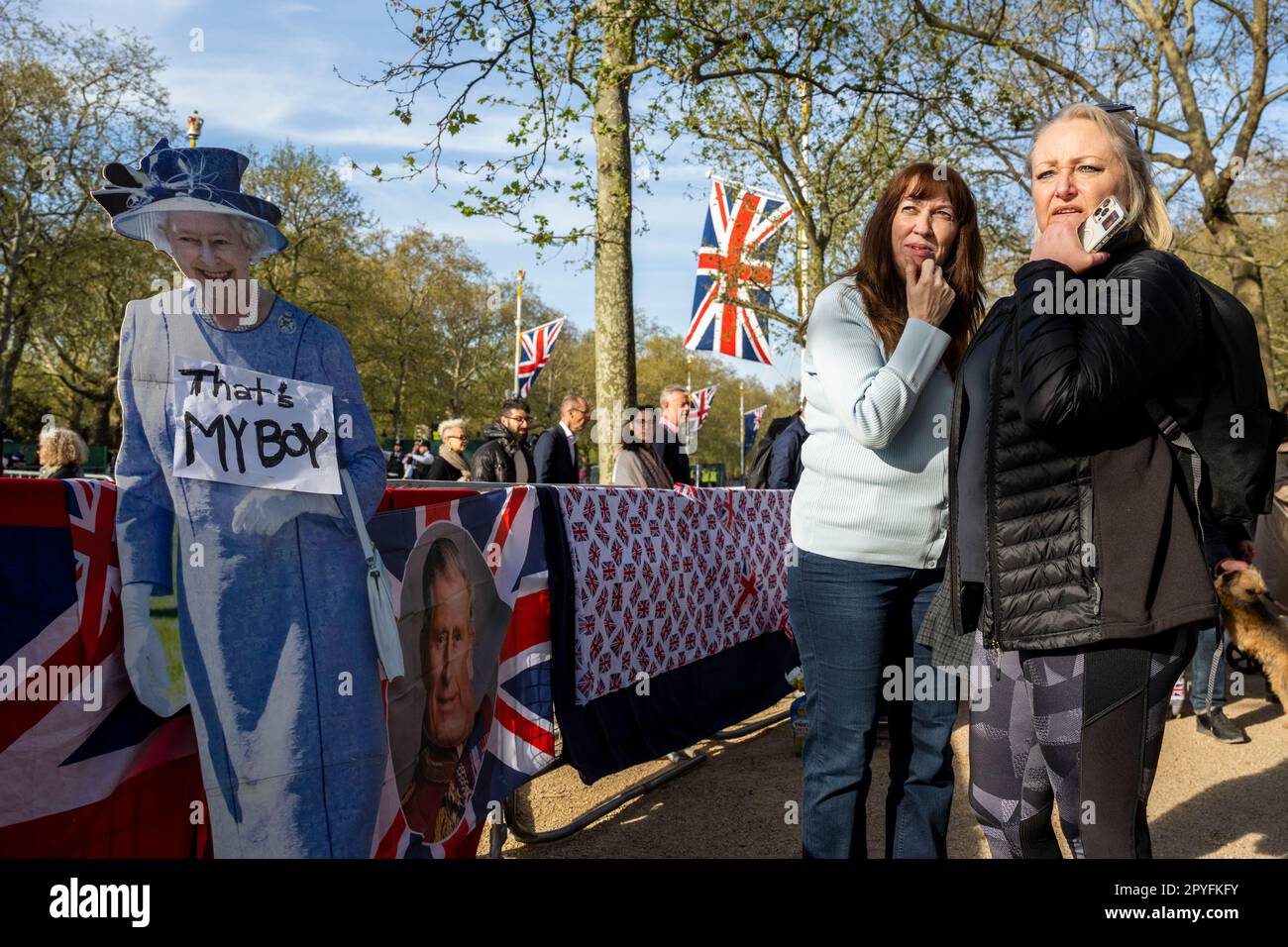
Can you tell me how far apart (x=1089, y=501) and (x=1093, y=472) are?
64 millimetres

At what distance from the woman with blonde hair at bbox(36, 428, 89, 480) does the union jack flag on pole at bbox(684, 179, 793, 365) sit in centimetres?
1333

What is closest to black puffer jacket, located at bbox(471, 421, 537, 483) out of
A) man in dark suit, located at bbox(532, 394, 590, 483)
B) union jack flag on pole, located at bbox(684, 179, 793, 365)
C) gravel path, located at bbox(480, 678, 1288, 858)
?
man in dark suit, located at bbox(532, 394, 590, 483)

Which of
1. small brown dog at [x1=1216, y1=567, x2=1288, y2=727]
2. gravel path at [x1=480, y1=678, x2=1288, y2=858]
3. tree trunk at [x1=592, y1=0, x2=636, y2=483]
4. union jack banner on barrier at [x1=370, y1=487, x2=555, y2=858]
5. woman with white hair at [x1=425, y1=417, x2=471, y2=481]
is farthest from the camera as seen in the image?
woman with white hair at [x1=425, y1=417, x2=471, y2=481]

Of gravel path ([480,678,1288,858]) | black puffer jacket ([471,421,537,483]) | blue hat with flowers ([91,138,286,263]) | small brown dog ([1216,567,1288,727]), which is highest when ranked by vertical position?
blue hat with flowers ([91,138,286,263])

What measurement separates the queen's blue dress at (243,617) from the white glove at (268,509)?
0.04 feet

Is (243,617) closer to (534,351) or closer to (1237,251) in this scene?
(1237,251)

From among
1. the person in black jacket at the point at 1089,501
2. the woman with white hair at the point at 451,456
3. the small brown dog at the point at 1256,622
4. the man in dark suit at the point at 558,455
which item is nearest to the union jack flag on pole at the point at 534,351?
the woman with white hair at the point at 451,456

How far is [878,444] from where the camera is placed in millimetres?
2832

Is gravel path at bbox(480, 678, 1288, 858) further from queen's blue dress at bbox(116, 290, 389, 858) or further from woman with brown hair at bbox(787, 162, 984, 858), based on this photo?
queen's blue dress at bbox(116, 290, 389, 858)

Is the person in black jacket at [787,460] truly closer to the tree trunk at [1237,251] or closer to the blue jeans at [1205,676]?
the blue jeans at [1205,676]

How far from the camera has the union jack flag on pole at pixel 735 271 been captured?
62.7ft

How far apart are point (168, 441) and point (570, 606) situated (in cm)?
252

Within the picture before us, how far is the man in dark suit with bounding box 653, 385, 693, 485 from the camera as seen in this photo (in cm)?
941

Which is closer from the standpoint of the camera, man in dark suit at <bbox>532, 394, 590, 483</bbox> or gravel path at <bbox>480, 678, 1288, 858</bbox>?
gravel path at <bbox>480, 678, 1288, 858</bbox>
